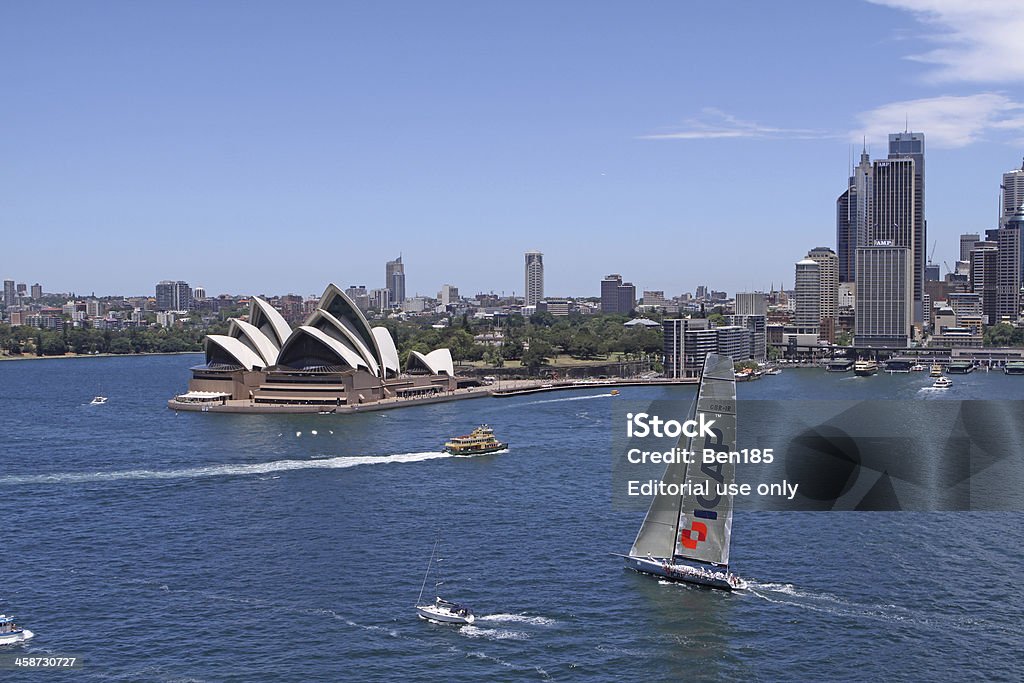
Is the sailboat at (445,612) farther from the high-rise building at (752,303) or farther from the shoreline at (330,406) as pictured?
the high-rise building at (752,303)

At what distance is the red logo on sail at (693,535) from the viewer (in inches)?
877

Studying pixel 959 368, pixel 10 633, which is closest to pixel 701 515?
pixel 10 633

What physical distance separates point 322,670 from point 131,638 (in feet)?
12.0

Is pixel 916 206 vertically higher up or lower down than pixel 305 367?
higher up

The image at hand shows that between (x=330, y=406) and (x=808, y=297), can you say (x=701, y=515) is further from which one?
(x=808, y=297)

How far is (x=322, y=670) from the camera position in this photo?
18.0 meters

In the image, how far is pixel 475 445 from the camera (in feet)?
132

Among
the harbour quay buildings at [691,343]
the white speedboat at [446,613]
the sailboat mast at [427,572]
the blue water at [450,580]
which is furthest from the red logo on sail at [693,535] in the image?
the harbour quay buildings at [691,343]

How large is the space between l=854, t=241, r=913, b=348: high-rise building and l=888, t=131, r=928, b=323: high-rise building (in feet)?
39.5

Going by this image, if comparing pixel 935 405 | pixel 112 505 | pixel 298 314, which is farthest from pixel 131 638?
pixel 298 314

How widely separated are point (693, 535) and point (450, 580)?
4.71 m

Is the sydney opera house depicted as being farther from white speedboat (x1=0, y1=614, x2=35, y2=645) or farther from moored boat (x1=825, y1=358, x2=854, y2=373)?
moored boat (x1=825, y1=358, x2=854, y2=373)

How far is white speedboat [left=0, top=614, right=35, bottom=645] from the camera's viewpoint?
62.7ft

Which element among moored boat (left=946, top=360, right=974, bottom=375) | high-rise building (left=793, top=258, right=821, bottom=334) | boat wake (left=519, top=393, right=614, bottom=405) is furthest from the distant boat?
high-rise building (left=793, top=258, right=821, bottom=334)
